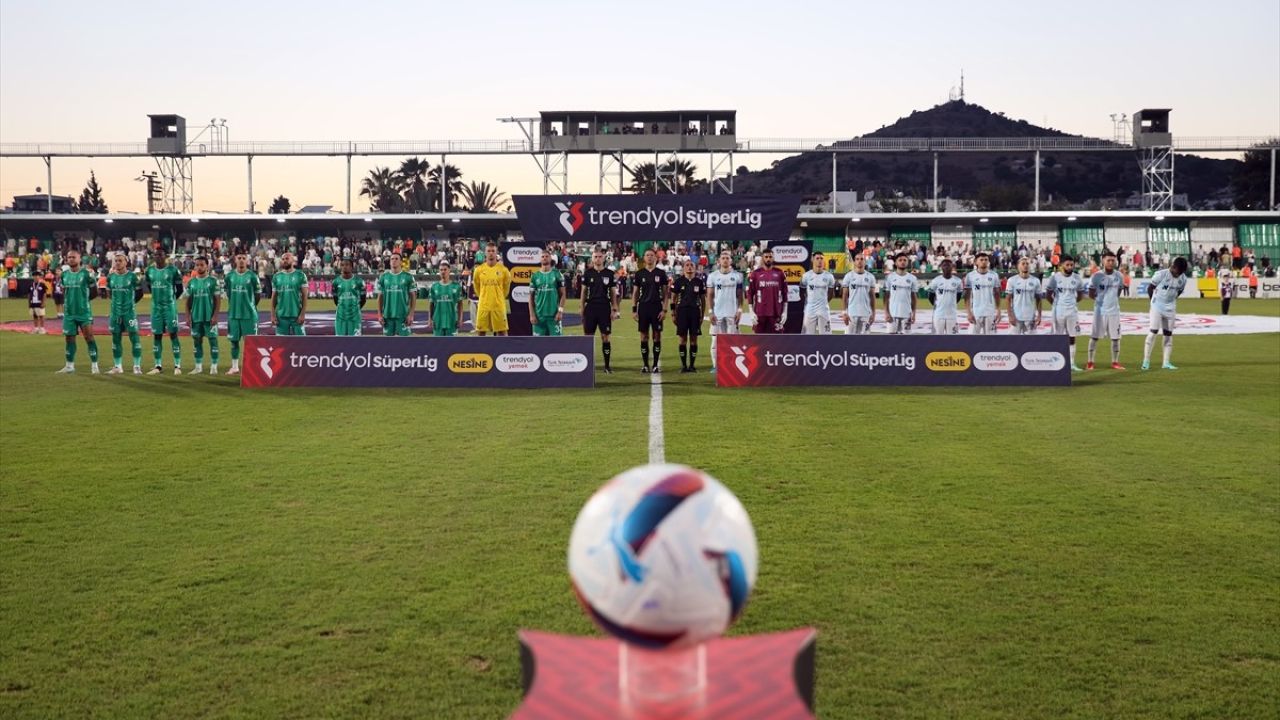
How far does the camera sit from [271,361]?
1697 centimetres

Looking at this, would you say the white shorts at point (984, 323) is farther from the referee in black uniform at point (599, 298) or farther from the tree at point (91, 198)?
the tree at point (91, 198)

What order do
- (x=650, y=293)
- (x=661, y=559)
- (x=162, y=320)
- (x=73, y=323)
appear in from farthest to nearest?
(x=162, y=320), (x=73, y=323), (x=650, y=293), (x=661, y=559)

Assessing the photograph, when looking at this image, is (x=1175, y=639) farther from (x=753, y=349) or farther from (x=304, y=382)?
(x=304, y=382)

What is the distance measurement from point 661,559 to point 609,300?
17137 millimetres

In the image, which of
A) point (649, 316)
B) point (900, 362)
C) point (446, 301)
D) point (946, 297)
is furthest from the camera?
point (446, 301)

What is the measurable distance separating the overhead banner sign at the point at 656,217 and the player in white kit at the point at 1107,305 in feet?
18.6

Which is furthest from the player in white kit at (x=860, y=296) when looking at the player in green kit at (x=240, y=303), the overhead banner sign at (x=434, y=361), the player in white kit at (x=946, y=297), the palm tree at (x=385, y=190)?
the palm tree at (x=385, y=190)

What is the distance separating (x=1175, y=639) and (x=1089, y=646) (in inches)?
18.8

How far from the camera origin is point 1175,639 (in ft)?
17.9

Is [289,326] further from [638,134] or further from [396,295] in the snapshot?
[638,134]

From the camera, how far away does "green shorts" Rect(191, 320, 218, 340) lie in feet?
62.6

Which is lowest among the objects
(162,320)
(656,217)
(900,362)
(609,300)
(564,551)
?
(564,551)

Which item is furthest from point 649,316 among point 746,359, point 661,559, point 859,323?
point 661,559

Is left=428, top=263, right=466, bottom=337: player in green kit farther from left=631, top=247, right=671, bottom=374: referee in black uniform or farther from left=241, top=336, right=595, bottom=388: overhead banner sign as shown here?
left=631, top=247, right=671, bottom=374: referee in black uniform
